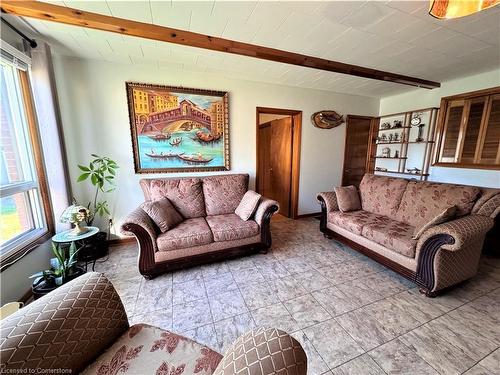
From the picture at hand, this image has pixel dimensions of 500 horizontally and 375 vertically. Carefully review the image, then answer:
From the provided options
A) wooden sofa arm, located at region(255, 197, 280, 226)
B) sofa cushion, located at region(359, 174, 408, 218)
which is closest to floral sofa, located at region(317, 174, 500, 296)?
sofa cushion, located at region(359, 174, 408, 218)

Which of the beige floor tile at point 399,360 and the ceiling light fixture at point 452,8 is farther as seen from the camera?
the beige floor tile at point 399,360

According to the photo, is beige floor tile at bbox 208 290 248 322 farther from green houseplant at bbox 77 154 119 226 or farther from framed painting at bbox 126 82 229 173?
green houseplant at bbox 77 154 119 226

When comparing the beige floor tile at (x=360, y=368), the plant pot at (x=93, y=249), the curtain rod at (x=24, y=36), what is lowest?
the beige floor tile at (x=360, y=368)

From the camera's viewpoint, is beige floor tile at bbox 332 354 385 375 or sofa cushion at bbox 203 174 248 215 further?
sofa cushion at bbox 203 174 248 215

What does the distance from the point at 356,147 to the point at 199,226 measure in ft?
12.3

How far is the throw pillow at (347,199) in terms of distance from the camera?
302cm

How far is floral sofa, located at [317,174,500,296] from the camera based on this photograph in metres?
1.83

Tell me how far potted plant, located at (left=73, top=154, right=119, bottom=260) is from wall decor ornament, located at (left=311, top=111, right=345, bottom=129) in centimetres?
340

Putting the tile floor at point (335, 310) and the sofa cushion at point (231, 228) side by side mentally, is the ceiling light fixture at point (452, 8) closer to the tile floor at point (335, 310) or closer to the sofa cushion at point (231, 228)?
the tile floor at point (335, 310)

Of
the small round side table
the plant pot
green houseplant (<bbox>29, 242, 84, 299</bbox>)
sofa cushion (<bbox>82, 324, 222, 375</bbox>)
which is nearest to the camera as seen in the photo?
sofa cushion (<bbox>82, 324, 222, 375</bbox>)

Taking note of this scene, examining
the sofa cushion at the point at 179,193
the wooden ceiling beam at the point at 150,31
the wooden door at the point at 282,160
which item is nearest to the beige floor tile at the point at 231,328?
the sofa cushion at the point at 179,193

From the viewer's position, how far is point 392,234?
2.23m

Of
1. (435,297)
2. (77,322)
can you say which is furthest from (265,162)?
(77,322)

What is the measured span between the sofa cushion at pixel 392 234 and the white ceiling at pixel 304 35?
2.02 meters
